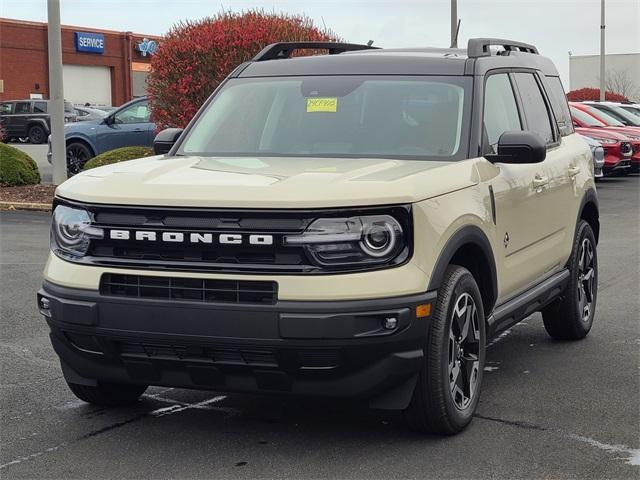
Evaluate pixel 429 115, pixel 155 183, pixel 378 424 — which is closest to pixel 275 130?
pixel 429 115

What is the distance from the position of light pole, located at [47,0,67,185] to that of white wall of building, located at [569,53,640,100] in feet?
178

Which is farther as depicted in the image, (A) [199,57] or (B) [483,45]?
(A) [199,57]

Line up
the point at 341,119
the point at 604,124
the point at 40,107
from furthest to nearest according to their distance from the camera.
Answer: the point at 40,107, the point at 604,124, the point at 341,119

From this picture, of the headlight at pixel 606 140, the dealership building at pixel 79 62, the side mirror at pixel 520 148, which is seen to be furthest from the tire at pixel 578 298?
the dealership building at pixel 79 62

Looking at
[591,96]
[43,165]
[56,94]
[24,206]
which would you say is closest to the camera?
[24,206]

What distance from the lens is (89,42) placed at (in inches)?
2405

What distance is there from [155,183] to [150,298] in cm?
54

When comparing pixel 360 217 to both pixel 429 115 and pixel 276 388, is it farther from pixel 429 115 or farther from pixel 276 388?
pixel 429 115

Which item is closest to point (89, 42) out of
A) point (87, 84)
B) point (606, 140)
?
point (87, 84)

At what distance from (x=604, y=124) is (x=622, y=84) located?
46.2 meters

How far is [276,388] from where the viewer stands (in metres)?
4.75

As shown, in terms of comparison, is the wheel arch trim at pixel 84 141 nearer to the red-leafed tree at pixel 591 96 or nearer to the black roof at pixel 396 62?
the black roof at pixel 396 62

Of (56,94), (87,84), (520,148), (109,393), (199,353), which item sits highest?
(87,84)

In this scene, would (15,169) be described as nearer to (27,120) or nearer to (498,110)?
(498,110)
